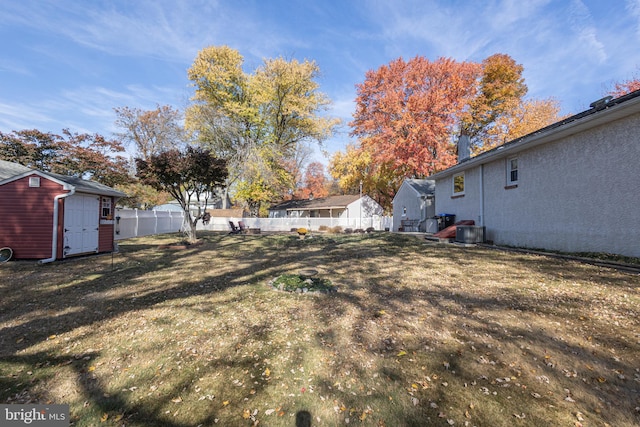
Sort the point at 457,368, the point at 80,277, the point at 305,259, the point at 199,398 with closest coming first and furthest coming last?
the point at 199,398
the point at 457,368
the point at 80,277
the point at 305,259

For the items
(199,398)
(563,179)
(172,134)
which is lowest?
(199,398)

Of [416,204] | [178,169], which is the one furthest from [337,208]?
[178,169]

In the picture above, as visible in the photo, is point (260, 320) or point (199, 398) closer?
point (199, 398)

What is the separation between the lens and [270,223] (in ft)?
91.3

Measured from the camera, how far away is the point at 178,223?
995 inches

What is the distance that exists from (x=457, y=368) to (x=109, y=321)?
4.87 metres

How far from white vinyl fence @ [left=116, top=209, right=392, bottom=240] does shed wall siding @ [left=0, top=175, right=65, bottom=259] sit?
24.5ft

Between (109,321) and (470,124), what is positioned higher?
(470,124)

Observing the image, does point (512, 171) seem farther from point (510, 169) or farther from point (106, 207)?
point (106, 207)

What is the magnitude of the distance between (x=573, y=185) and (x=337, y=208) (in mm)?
24060

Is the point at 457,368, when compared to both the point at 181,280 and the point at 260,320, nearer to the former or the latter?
the point at 260,320

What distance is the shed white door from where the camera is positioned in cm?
956

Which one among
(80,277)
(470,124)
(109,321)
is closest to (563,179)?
(109,321)

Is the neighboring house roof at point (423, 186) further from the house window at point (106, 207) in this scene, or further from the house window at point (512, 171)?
the house window at point (106, 207)
